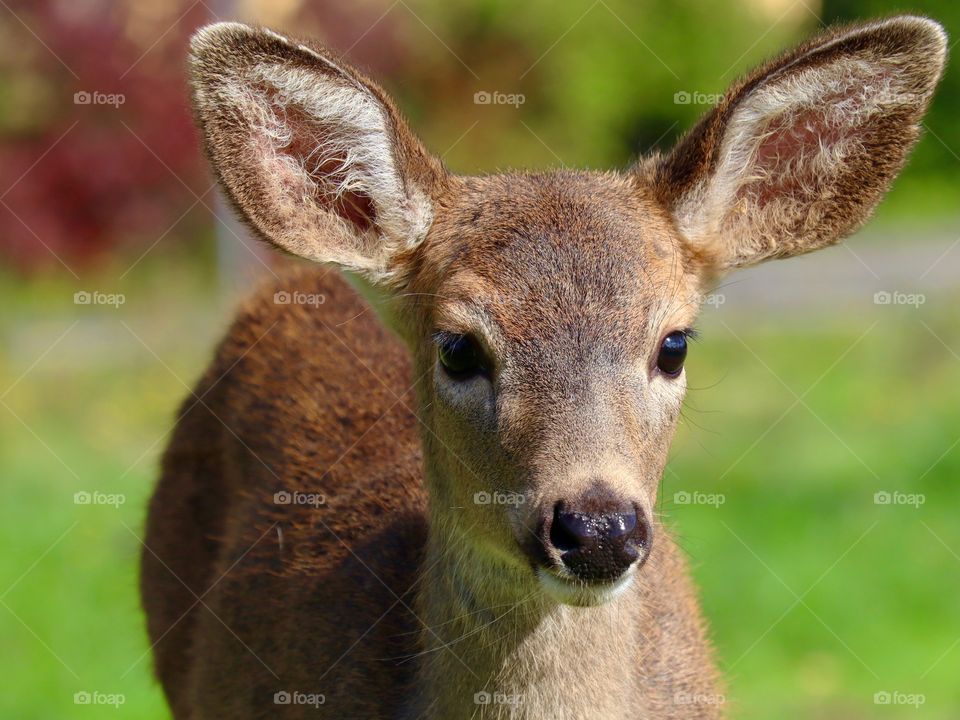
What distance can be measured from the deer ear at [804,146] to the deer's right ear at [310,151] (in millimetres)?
873

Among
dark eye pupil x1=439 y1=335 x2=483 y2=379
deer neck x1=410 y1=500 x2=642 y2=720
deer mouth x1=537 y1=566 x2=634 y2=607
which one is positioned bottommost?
deer neck x1=410 y1=500 x2=642 y2=720

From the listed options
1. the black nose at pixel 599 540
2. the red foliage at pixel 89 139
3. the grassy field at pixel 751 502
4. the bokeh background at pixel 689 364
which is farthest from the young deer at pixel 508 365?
the red foliage at pixel 89 139

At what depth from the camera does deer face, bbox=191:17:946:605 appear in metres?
3.78

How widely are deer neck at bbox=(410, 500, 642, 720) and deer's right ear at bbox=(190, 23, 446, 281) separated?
1000 mm

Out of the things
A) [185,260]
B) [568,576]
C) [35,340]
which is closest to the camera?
[568,576]

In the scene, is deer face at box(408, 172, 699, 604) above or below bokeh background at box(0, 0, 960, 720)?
above

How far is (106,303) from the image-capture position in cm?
1518

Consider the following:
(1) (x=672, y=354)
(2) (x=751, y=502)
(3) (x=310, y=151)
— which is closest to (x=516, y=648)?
(1) (x=672, y=354)

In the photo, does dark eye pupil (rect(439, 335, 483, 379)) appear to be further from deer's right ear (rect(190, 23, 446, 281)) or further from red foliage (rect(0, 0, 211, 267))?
red foliage (rect(0, 0, 211, 267))

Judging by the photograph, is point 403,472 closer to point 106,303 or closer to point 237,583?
point 237,583

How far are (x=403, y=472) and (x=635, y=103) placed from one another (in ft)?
58.3

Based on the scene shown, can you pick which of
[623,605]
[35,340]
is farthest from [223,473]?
[35,340]

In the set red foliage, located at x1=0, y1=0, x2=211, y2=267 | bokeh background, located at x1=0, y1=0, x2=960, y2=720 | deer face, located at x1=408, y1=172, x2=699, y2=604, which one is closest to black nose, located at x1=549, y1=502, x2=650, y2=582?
deer face, located at x1=408, y1=172, x2=699, y2=604

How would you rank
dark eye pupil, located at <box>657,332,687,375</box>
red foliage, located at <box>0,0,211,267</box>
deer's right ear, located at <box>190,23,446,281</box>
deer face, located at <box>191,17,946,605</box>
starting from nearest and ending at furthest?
deer face, located at <box>191,17,946,605</box>
dark eye pupil, located at <box>657,332,687,375</box>
deer's right ear, located at <box>190,23,446,281</box>
red foliage, located at <box>0,0,211,267</box>
